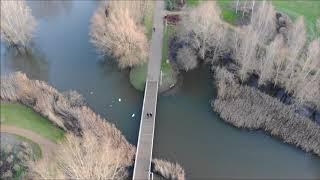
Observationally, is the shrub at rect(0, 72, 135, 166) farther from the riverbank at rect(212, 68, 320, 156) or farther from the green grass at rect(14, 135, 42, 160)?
the riverbank at rect(212, 68, 320, 156)

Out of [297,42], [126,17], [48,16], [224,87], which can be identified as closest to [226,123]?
[224,87]

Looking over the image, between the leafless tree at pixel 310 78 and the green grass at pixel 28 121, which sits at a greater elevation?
the leafless tree at pixel 310 78

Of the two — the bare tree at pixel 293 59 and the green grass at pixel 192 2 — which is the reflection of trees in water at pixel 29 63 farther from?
the bare tree at pixel 293 59

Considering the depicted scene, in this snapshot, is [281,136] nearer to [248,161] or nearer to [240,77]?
[248,161]

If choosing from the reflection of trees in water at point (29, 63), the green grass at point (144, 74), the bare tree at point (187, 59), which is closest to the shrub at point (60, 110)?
the reflection of trees in water at point (29, 63)

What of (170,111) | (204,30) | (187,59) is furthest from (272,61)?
(170,111)

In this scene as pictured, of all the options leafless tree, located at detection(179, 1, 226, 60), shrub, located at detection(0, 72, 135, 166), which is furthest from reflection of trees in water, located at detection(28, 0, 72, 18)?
leafless tree, located at detection(179, 1, 226, 60)

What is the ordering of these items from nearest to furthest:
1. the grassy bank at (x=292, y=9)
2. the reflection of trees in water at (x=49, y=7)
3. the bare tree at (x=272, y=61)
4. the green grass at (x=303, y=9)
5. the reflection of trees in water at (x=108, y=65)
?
1. the bare tree at (x=272, y=61)
2. the reflection of trees in water at (x=108, y=65)
3. the green grass at (x=303, y=9)
4. the grassy bank at (x=292, y=9)
5. the reflection of trees in water at (x=49, y=7)
